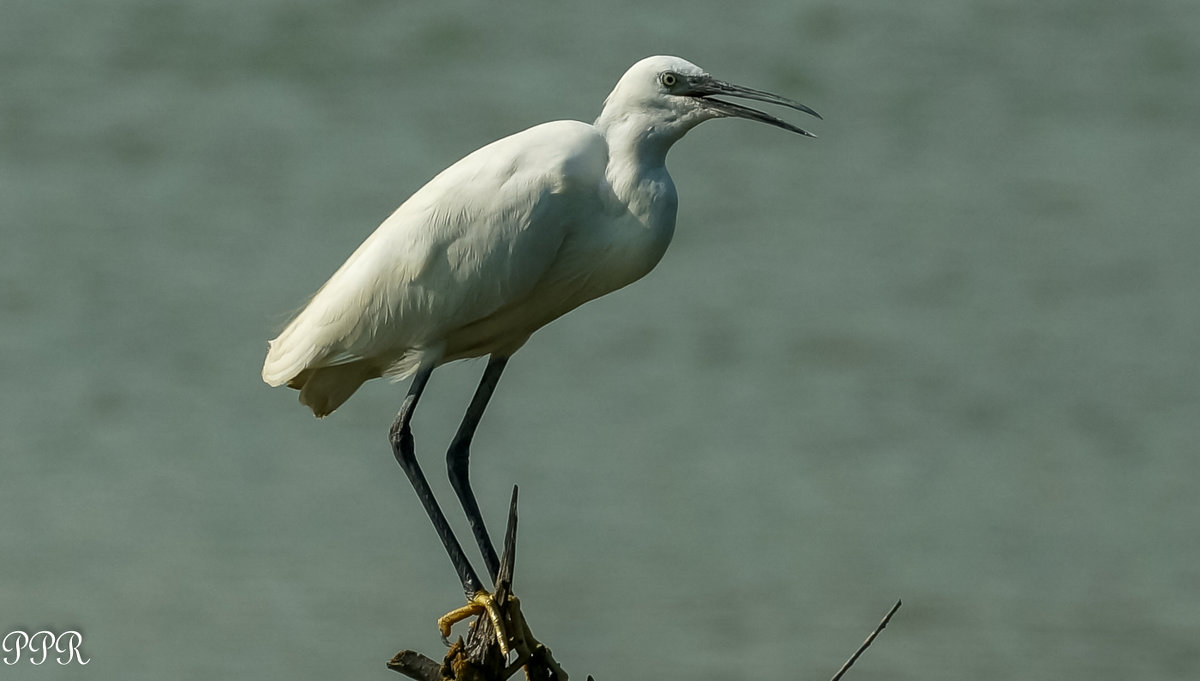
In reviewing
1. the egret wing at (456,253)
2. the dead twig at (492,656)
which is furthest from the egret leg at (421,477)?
the dead twig at (492,656)

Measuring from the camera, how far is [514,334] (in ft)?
17.1

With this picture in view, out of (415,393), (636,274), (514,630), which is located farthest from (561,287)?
(514,630)

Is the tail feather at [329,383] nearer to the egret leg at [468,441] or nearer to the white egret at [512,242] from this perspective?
the white egret at [512,242]

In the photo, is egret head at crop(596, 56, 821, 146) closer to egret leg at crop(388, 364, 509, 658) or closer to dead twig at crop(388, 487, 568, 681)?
egret leg at crop(388, 364, 509, 658)

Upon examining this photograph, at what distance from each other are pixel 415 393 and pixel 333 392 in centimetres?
31

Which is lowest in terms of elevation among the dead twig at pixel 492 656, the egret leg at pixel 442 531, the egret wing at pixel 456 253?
the dead twig at pixel 492 656

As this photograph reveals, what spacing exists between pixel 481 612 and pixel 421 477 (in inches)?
30.1

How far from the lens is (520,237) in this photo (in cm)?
478

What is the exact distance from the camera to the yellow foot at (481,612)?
4.39 m

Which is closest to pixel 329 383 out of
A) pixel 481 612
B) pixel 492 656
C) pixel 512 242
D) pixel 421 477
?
pixel 421 477

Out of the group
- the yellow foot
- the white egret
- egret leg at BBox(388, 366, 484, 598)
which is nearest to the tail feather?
the white egret

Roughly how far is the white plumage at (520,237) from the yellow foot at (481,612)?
831 mm

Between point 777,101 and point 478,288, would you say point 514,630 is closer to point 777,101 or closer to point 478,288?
point 478,288

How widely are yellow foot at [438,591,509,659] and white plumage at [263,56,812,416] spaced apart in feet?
2.73
